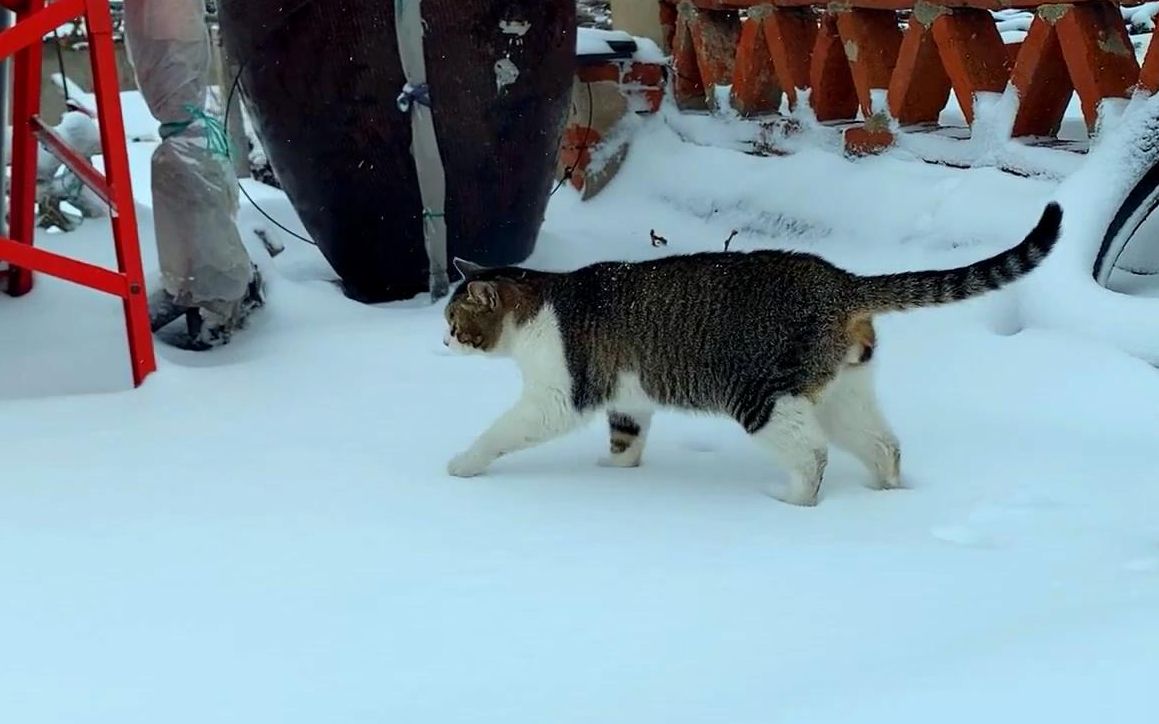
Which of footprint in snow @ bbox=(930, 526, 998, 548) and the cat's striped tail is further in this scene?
the cat's striped tail

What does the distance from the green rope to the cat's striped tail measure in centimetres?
170

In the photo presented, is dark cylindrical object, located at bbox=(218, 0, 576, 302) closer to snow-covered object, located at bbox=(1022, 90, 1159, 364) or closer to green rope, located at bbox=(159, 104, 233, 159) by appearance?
green rope, located at bbox=(159, 104, 233, 159)

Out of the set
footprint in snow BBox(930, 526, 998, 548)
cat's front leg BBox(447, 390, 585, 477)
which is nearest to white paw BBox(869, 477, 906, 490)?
footprint in snow BBox(930, 526, 998, 548)

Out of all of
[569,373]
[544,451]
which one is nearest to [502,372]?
[544,451]

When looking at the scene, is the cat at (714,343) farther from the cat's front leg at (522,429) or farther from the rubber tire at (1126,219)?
the rubber tire at (1126,219)

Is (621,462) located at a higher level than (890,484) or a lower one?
lower

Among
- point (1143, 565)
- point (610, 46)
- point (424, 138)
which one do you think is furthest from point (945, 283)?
point (610, 46)

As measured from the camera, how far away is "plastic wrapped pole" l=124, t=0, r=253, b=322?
2.92 m

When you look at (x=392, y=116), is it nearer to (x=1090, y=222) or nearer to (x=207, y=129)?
(x=207, y=129)

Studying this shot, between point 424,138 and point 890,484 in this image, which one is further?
point 424,138

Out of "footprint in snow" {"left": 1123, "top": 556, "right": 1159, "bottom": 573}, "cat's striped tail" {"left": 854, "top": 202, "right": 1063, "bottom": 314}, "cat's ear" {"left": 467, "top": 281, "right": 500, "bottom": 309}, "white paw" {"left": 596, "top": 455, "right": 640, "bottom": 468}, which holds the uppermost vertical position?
"cat's striped tail" {"left": 854, "top": 202, "right": 1063, "bottom": 314}

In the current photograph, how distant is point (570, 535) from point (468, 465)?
1.38 ft

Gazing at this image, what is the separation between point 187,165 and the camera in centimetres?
303

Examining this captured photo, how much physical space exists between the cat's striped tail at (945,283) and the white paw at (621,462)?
1.84 feet
